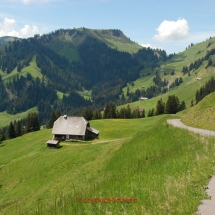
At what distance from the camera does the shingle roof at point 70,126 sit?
74.2m

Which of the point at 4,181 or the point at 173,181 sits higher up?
the point at 173,181

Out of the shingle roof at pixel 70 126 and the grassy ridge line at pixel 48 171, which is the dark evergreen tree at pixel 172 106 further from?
the grassy ridge line at pixel 48 171

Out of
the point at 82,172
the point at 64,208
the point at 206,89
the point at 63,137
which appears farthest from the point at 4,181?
the point at 206,89

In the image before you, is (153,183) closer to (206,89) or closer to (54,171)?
(54,171)

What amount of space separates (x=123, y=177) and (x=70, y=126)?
5961 cm

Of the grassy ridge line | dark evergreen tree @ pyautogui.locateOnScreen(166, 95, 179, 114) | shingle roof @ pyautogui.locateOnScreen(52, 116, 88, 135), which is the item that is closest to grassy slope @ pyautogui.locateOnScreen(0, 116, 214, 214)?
the grassy ridge line

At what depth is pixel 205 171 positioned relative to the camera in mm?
14398

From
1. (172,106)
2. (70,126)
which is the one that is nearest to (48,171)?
(70,126)

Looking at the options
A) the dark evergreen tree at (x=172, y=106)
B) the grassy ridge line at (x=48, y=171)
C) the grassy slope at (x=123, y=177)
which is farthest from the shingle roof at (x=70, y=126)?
the dark evergreen tree at (x=172, y=106)

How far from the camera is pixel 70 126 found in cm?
7600

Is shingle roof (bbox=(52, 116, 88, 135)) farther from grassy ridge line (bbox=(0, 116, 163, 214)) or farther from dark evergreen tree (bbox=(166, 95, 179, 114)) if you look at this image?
dark evergreen tree (bbox=(166, 95, 179, 114))

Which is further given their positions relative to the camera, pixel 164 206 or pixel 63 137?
pixel 63 137

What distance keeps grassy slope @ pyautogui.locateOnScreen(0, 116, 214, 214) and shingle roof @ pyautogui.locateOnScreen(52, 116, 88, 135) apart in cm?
563

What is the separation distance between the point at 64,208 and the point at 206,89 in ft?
588
